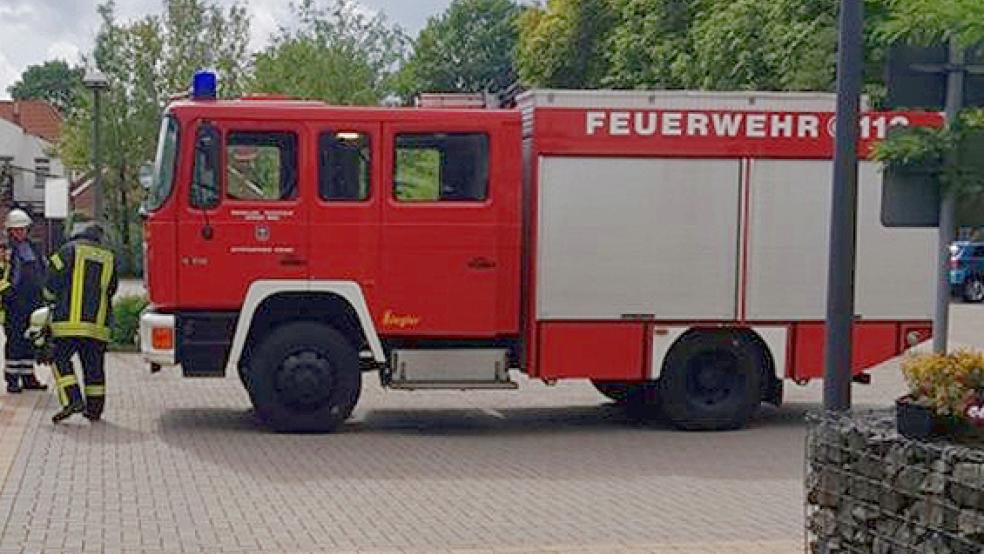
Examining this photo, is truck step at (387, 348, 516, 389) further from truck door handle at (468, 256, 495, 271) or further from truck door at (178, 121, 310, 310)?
truck door at (178, 121, 310, 310)

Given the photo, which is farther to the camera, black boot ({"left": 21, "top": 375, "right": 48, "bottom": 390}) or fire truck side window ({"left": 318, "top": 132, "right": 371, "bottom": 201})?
black boot ({"left": 21, "top": 375, "right": 48, "bottom": 390})

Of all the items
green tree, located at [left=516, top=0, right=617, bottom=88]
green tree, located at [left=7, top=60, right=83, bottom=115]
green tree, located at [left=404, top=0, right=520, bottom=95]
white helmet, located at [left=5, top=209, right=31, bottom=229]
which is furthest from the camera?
green tree, located at [left=7, top=60, right=83, bottom=115]

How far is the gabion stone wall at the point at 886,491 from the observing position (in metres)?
5.91

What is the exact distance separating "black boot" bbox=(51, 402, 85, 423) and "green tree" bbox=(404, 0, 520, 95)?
71892 mm

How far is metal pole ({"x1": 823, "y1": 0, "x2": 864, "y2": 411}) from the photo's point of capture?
6.73 metres

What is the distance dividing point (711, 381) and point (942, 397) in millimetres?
7432

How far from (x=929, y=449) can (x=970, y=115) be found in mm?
1489

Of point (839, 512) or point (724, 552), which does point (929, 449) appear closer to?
point (839, 512)

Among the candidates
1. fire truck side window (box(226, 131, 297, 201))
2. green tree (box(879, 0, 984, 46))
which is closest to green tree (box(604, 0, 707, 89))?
fire truck side window (box(226, 131, 297, 201))

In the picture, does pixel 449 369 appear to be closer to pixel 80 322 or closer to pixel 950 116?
pixel 80 322

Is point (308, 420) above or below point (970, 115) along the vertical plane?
below

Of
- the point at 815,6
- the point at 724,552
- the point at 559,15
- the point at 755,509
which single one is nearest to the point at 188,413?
the point at 755,509

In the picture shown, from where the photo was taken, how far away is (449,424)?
1425 cm

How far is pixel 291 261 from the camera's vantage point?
13.1 m
